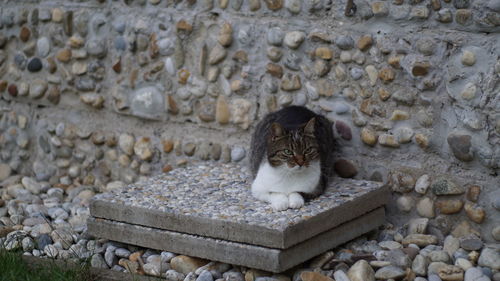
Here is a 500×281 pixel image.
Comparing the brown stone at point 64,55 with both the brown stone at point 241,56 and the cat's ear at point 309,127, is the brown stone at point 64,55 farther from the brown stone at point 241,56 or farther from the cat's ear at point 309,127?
the cat's ear at point 309,127

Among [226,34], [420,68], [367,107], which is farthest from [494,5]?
[226,34]

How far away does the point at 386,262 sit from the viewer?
4609mm

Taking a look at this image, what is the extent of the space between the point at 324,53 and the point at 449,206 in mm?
1213

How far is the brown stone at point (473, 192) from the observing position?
16.0 feet

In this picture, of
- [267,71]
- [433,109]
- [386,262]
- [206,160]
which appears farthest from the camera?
[206,160]

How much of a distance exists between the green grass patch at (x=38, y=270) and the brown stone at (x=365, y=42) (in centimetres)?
207

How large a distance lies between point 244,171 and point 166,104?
0.81m

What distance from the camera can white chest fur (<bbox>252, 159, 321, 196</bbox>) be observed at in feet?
15.8

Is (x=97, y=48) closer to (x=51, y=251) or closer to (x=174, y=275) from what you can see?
(x=51, y=251)

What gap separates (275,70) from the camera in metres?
5.46

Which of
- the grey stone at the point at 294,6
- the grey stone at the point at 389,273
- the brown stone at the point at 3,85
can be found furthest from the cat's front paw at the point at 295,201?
the brown stone at the point at 3,85

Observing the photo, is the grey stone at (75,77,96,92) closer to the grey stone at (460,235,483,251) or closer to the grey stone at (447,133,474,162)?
the grey stone at (447,133,474,162)

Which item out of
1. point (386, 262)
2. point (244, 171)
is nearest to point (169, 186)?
point (244, 171)

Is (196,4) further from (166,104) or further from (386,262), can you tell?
(386,262)
